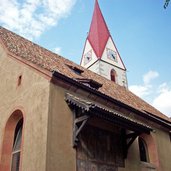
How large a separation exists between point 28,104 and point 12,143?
1.76 metres

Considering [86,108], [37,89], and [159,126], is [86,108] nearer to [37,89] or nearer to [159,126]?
[37,89]

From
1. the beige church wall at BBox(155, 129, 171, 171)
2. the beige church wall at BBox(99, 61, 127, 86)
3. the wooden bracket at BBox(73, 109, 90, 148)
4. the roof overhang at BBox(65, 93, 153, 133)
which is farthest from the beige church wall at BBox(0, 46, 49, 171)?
the beige church wall at BBox(99, 61, 127, 86)

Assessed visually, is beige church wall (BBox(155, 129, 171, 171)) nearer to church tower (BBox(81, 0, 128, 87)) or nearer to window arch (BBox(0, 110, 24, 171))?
window arch (BBox(0, 110, 24, 171))

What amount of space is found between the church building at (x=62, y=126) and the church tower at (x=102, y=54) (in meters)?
20.2

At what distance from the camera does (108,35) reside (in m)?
37.9

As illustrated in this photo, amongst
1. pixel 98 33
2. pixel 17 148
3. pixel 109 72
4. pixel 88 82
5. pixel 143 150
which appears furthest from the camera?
pixel 98 33

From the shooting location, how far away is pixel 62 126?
9.77m

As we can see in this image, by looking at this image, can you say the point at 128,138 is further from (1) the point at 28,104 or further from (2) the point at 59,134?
(1) the point at 28,104

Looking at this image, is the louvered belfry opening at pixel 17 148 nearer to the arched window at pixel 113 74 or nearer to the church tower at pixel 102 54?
the church tower at pixel 102 54

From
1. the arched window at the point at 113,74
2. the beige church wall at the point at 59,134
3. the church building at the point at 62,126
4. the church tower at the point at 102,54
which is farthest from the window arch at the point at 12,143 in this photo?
the arched window at the point at 113,74

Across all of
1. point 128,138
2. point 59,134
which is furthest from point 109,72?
point 59,134

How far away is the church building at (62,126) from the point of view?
9414 mm

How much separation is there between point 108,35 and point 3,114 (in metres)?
28.0

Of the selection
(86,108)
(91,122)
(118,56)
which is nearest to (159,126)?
(91,122)
